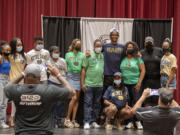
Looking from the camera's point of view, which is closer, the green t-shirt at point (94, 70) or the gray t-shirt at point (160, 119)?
the gray t-shirt at point (160, 119)

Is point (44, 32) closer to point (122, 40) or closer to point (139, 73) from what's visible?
point (122, 40)

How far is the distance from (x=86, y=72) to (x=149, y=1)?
3328 mm

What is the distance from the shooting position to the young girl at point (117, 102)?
18.0ft

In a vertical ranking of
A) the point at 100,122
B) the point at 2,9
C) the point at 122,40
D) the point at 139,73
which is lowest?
the point at 100,122

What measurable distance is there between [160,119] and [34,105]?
1216 millimetres

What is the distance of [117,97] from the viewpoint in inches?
218

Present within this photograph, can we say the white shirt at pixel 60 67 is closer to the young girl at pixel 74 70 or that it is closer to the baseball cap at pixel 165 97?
the young girl at pixel 74 70

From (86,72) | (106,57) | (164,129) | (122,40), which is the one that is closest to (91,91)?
(86,72)

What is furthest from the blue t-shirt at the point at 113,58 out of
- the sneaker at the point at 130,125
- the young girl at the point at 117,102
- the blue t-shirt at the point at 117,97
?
the sneaker at the point at 130,125

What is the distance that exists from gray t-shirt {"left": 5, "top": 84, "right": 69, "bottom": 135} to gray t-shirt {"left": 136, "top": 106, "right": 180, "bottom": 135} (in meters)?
0.88

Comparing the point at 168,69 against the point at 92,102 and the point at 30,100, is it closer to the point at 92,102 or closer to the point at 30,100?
the point at 92,102

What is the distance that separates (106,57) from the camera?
5777mm

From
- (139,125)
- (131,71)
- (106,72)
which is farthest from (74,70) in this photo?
(139,125)

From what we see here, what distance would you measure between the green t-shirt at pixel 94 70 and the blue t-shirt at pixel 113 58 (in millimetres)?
A: 144
